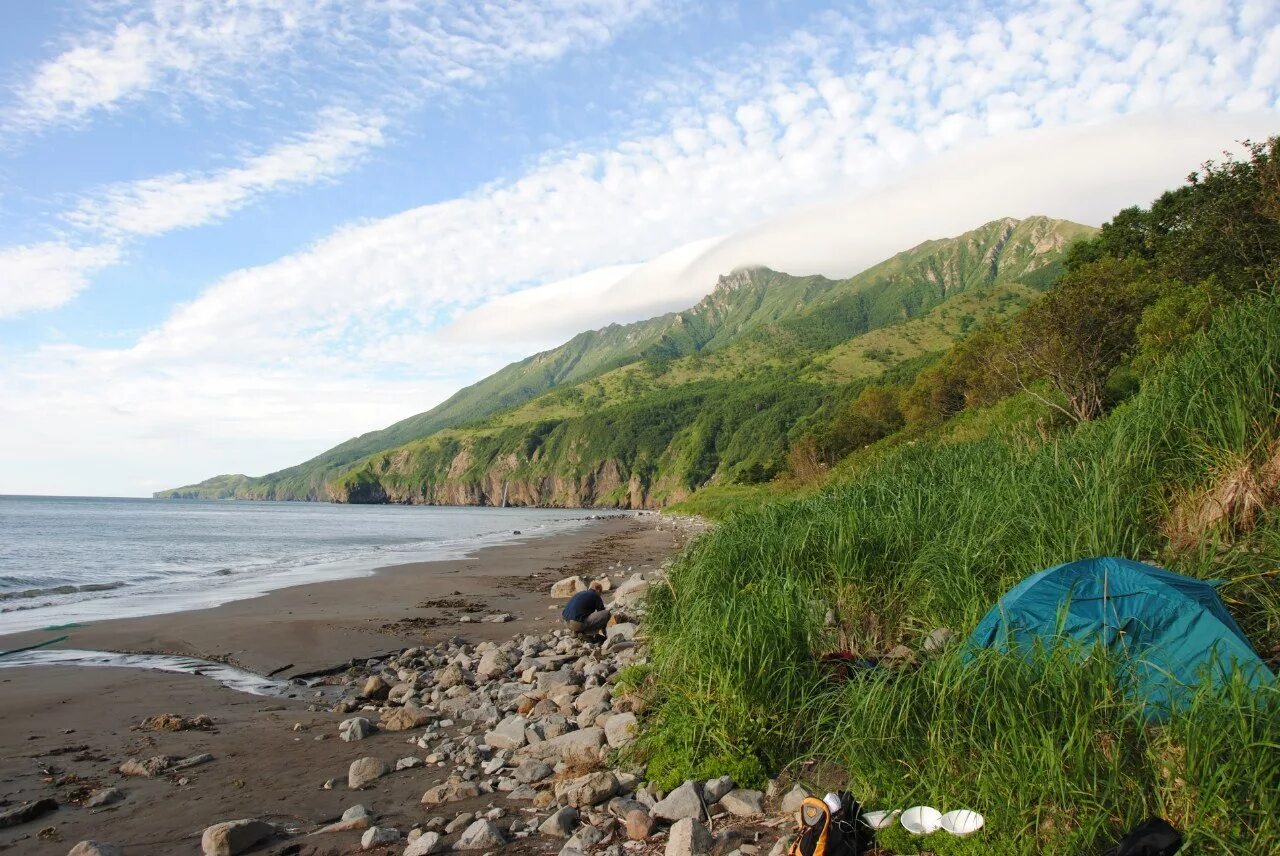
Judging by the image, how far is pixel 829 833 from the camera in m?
4.61

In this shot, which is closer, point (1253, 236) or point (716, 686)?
point (716, 686)

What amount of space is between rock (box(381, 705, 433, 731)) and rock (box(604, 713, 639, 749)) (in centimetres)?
277

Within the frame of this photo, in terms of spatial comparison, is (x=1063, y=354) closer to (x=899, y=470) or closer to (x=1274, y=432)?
(x=899, y=470)

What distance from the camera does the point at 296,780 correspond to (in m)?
7.32

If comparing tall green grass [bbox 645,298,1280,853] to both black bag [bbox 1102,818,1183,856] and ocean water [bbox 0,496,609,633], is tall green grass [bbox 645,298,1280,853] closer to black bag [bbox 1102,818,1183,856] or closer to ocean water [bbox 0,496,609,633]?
black bag [bbox 1102,818,1183,856]

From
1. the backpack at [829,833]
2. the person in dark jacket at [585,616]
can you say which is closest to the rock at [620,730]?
the backpack at [829,833]

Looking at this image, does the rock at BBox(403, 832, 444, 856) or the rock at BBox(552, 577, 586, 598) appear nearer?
the rock at BBox(403, 832, 444, 856)

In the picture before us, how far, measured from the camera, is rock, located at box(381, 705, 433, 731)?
8961mm

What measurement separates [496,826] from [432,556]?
30.3 meters

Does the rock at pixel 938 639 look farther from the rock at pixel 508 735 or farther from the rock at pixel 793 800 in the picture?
the rock at pixel 508 735

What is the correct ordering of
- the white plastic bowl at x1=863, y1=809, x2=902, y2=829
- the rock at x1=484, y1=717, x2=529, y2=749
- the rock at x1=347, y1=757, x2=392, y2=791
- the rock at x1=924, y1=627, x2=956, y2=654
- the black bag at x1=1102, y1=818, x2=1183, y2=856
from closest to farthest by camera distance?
the black bag at x1=1102, y1=818, x2=1183, y2=856
the white plastic bowl at x1=863, y1=809, x2=902, y2=829
the rock at x1=924, y1=627, x2=956, y2=654
the rock at x1=347, y1=757, x2=392, y2=791
the rock at x1=484, y1=717, x2=529, y2=749

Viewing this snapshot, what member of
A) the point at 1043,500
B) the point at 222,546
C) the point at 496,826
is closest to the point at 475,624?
the point at 496,826

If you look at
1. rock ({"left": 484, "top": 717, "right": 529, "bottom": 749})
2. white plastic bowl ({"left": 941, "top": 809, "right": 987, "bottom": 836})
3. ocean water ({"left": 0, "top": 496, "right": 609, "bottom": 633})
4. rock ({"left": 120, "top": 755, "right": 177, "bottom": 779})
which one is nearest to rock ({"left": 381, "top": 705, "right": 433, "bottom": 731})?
rock ({"left": 484, "top": 717, "right": 529, "bottom": 749})

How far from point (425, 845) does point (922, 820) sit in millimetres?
3510
